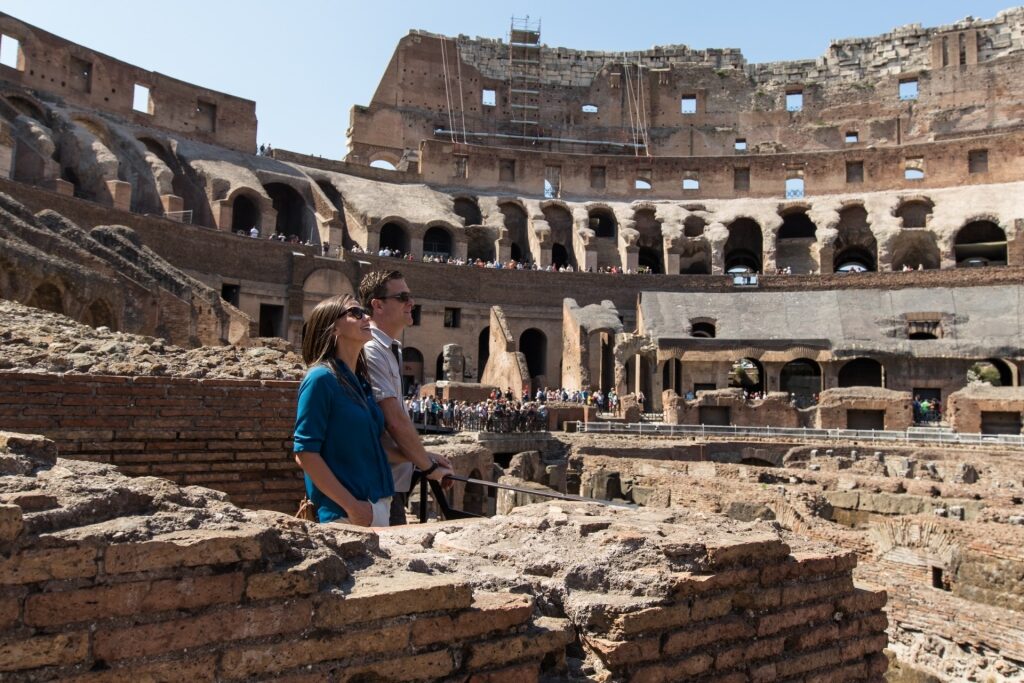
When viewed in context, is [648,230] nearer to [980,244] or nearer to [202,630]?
[980,244]

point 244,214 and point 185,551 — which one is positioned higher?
point 244,214

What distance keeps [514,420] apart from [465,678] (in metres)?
18.9

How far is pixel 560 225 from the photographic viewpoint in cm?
4425

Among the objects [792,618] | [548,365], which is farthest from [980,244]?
[792,618]

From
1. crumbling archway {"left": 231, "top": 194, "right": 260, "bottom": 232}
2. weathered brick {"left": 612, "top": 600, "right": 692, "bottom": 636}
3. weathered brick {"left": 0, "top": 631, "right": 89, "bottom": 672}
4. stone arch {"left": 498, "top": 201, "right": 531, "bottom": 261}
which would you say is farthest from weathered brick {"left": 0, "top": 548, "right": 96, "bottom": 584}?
stone arch {"left": 498, "top": 201, "right": 531, "bottom": 261}

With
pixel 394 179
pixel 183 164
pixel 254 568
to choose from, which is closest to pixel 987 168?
pixel 394 179

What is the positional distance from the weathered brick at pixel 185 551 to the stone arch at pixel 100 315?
55.5 feet

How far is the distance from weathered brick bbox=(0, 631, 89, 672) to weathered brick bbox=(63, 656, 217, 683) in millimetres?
65

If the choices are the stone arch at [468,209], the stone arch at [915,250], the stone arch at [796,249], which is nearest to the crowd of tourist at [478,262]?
the stone arch at [468,209]

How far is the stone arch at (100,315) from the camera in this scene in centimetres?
1764

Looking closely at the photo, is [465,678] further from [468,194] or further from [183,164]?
[468,194]

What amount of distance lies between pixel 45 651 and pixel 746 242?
45035 millimetres

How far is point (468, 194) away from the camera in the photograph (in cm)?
4403

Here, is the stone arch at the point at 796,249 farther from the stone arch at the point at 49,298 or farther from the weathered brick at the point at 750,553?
the weathered brick at the point at 750,553
